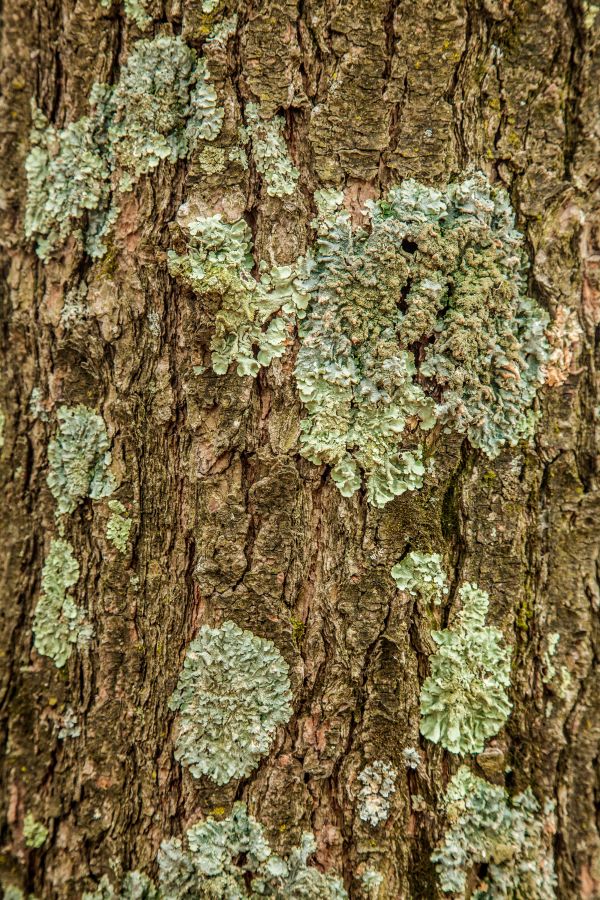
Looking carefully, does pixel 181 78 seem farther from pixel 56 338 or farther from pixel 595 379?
pixel 595 379

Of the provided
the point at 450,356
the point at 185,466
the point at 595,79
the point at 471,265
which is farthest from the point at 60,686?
the point at 595,79

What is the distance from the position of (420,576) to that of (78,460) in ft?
3.28

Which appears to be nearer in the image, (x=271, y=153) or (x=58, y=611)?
(x=271, y=153)

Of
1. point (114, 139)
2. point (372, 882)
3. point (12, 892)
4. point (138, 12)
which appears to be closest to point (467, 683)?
point (372, 882)

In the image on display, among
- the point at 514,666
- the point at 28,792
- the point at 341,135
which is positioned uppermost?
the point at 341,135

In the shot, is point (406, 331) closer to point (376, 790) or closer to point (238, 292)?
point (238, 292)

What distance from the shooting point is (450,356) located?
4.69 feet

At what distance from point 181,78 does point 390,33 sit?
562 mm

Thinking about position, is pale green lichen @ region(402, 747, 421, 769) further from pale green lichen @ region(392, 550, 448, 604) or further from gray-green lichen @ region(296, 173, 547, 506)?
gray-green lichen @ region(296, 173, 547, 506)

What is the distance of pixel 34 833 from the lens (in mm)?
1438

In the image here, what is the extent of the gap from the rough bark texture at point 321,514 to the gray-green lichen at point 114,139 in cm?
5

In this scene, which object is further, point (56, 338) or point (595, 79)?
point (56, 338)

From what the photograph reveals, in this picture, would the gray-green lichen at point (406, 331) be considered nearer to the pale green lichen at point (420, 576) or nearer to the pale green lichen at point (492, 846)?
the pale green lichen at point (420, 576)

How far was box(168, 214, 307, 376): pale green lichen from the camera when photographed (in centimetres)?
140
